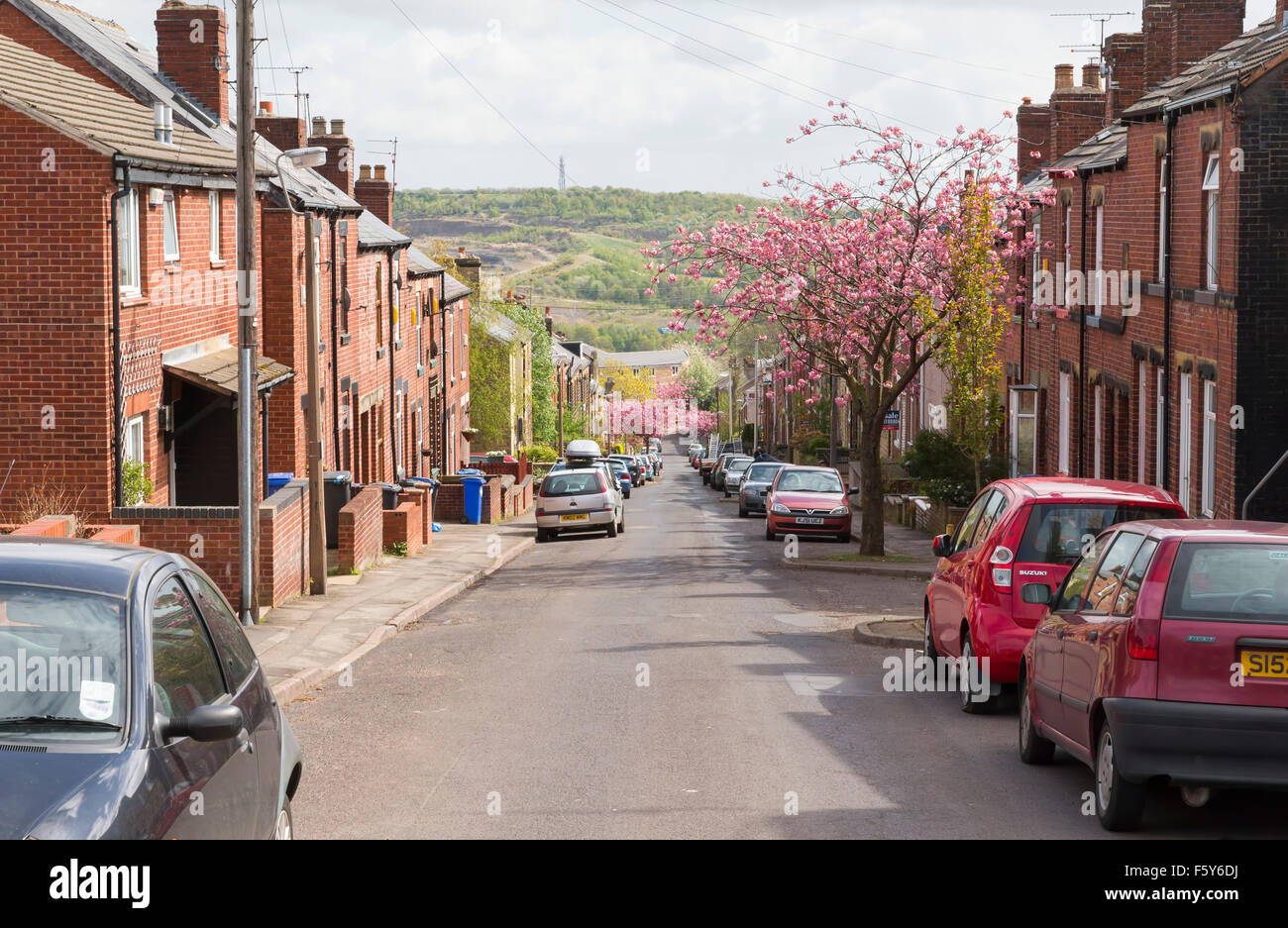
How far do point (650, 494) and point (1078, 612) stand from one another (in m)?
58.6

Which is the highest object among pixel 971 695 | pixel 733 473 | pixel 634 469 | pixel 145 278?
pixel 145 278

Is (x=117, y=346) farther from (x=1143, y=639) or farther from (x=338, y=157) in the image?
(x=338, y=157)

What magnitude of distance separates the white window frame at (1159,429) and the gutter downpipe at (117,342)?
13.7 m

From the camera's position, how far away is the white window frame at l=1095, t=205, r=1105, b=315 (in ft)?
83.3

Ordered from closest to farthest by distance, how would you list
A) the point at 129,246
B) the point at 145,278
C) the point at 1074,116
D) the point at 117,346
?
the point at 117,346 < the point at 129,246 < the point at 145,278 < the point at 1074,116

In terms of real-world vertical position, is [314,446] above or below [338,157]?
below

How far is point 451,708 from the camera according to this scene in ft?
39.9

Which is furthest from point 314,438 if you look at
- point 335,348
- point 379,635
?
point 335,348

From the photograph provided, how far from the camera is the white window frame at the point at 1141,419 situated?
22.5m

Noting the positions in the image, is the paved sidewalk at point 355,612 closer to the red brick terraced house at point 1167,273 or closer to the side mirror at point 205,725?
the side mirror at point 205,725

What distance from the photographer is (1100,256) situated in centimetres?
2588

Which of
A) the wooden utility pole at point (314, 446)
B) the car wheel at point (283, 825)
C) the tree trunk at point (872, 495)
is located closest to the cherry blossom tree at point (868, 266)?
the tree trunk at point (872, 495)

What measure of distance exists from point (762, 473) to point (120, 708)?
1682 inches
